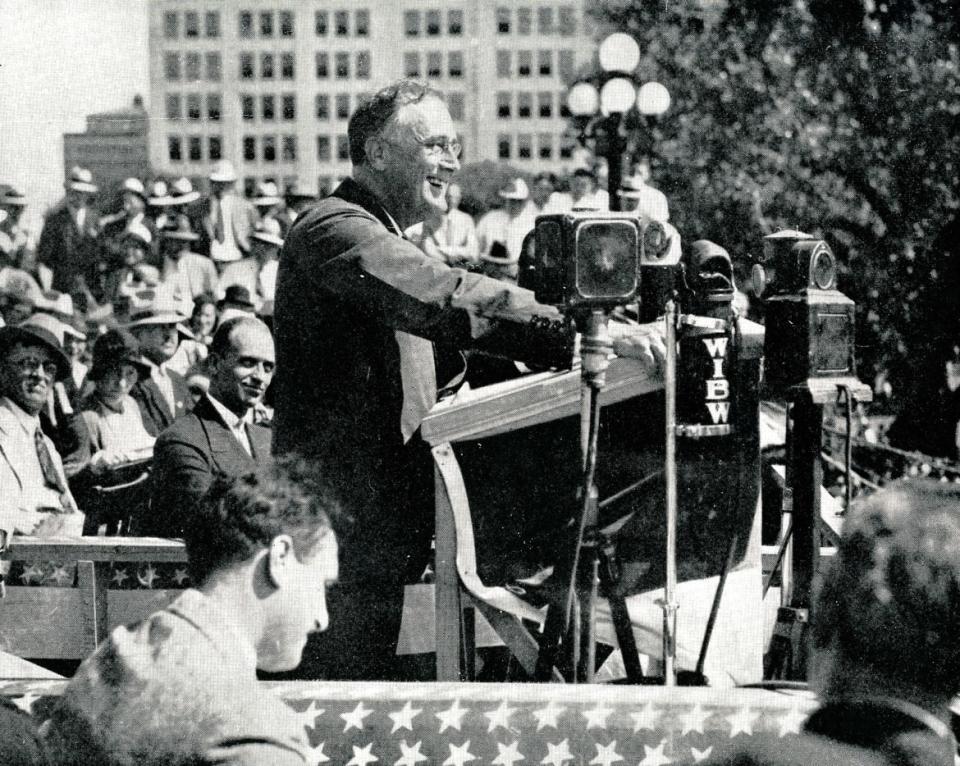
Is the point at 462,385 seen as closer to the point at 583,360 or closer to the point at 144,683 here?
the point at 583,360

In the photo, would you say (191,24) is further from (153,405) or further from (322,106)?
(153,405)

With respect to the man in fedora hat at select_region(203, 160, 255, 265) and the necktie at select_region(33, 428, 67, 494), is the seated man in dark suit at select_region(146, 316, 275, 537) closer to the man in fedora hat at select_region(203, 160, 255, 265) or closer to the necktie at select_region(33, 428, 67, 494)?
the necktie at select_region(33, 428, 67, 494)

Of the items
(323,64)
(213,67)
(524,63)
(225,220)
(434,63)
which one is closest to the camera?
(225,220)

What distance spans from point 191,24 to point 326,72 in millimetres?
12680

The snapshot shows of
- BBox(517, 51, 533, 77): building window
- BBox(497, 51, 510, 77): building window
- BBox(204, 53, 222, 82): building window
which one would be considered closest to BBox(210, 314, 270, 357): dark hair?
BBox(204, 53, 222, 82): building window

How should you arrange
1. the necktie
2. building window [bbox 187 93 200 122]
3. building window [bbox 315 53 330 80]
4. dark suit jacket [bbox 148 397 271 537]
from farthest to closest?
building window [bbox 187 93 200 122] → building window [bbox 315 53 330 80] → the necktie → dark suit jacket [bbox 148 397 271 537]

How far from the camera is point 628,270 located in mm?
2945

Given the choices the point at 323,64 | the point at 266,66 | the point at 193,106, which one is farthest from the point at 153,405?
the point at 193,106

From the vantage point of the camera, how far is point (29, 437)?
5637 millimetres

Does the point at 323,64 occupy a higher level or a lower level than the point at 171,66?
higher

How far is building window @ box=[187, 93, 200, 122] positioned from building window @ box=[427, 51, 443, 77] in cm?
1501

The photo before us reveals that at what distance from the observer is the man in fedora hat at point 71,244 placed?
1205 cm

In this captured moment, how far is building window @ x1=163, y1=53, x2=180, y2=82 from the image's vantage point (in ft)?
172

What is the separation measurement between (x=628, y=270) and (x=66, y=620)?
2.05 m
